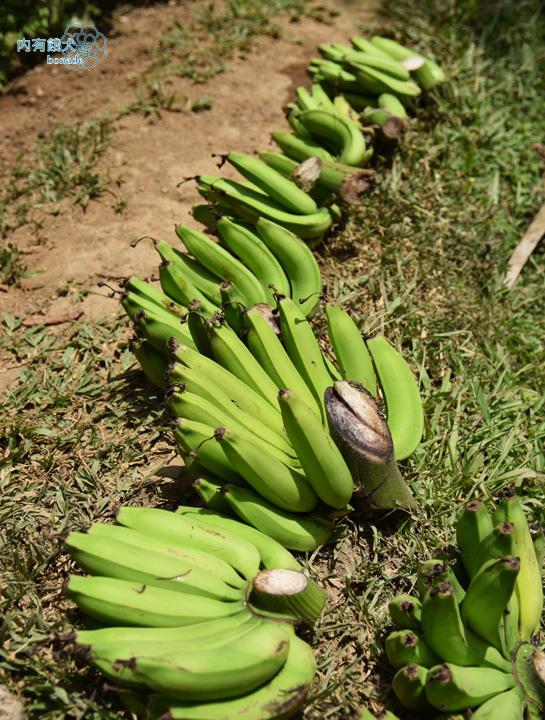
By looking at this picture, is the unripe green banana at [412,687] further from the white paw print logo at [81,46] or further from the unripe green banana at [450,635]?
the white paw print logo at [81,46]

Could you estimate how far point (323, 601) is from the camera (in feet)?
6.86

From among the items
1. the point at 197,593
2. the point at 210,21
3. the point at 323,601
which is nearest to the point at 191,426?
the point at 197,593

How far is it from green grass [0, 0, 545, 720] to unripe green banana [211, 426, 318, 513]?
0.30m

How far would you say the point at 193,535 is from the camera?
2.14 metres

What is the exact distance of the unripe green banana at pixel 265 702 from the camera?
5.70 feet

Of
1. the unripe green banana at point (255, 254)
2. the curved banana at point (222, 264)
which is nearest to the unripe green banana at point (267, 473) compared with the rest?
the curved banana at point (222, 264)

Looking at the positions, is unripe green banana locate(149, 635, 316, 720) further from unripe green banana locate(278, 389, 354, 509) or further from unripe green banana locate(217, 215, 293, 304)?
unripe green banana locate(217, 215, 293, 304)

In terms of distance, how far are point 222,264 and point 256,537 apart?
1.46 metres

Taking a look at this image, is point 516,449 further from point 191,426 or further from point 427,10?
point 427,10

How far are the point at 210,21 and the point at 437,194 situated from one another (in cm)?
287

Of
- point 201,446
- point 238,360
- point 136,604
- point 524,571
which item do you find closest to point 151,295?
point 238,360

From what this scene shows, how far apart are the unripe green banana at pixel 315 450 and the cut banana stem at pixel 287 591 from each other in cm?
36

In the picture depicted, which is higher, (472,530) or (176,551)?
(472,530)

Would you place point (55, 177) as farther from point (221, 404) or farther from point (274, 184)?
point (221, 404)
